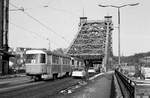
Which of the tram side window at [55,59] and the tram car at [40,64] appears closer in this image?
the tram car at [40,64]

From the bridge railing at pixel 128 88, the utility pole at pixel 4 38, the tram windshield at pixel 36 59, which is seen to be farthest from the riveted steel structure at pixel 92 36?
the bridge railing at pixel 128 88

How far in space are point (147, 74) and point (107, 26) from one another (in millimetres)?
95873

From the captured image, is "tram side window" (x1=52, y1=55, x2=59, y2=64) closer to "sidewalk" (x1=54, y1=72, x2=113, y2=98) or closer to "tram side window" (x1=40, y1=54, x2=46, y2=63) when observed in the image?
"tram side window" (x1=40, y1=54, x2=46, y2=63)

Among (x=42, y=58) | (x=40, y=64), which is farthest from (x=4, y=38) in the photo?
(x=40, y=64)

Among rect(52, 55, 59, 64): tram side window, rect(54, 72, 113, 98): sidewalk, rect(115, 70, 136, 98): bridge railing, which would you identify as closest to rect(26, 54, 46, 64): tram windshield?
rect(52, 55, 59, 64): tram side window

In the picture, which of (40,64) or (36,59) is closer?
(40,64)

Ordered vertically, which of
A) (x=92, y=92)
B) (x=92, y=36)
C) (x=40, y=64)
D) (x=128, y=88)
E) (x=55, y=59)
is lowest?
(x=92, y=92)

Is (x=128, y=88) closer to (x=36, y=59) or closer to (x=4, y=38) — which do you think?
(x=36, y=59)

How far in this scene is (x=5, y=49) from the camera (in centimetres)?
5028

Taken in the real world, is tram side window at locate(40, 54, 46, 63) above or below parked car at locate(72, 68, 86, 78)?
above

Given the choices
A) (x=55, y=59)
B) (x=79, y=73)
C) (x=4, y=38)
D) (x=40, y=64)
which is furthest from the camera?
(x=4, y=38)

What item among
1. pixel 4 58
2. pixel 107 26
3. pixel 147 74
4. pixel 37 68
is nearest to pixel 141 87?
pixel 37 68

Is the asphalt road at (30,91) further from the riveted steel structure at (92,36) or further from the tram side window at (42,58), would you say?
the riveted steel structure at (92,36)

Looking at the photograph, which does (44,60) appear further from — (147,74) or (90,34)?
(90,34)
